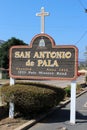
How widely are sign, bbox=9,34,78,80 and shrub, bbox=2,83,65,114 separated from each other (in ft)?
1.89

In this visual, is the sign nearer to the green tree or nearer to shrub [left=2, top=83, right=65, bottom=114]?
shrub [left=2, top=83, right=65, bottom=114]

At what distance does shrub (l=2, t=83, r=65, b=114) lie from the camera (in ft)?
41.5

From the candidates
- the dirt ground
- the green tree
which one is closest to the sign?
the dirt ground

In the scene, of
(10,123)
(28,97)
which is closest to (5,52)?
(28,97)

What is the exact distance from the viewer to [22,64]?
13734 millimetres

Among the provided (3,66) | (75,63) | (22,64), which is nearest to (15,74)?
(22,64)

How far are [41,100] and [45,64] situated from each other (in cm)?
138

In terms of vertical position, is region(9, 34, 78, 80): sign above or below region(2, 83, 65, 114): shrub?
above

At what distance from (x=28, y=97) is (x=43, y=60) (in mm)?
1603

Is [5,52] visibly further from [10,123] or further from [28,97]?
[10,123]

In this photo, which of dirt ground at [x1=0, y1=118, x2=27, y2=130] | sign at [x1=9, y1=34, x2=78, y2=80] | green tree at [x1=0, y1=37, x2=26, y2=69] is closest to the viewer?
dirt ground at [x1=0, y1=118, x2=27, y2=130]

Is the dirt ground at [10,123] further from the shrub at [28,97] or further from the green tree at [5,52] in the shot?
the green tree at [5,52]

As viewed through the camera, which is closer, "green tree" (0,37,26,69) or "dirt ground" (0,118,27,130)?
"dirt ground" (0,118,27,130)

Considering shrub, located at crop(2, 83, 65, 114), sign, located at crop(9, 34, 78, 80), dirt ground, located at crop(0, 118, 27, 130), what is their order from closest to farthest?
dirt ground, located at crop(0, 118, 27, 130), shrub, located at crop(2, 83, 65, 114), sign, located at crop(9, 34, 78, 80)
